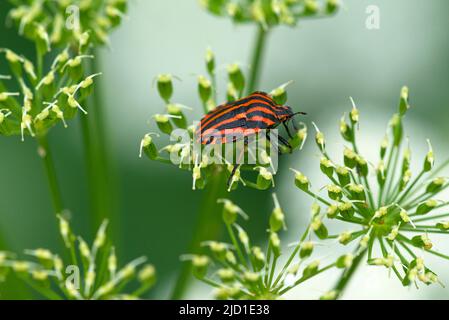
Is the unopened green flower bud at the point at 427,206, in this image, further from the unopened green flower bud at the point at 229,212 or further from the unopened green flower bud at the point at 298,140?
the unopened green flower bud at the point at 229,212

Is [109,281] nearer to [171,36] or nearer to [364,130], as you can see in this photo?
[364,130]

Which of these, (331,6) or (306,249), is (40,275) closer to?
(306,249)

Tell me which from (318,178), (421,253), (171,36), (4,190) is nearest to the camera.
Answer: (421,253)

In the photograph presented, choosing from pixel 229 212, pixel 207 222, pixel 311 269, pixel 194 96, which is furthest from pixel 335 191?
pixel 194 96

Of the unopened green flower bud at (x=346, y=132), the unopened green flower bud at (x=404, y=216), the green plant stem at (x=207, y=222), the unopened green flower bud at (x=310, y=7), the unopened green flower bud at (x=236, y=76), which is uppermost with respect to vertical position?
the unopened green flower bud at (x=310, y=7)

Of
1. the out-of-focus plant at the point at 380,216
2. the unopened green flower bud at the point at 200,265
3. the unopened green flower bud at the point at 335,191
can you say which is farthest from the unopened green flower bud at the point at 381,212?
the unopened green flower bud at the point at 200,265
